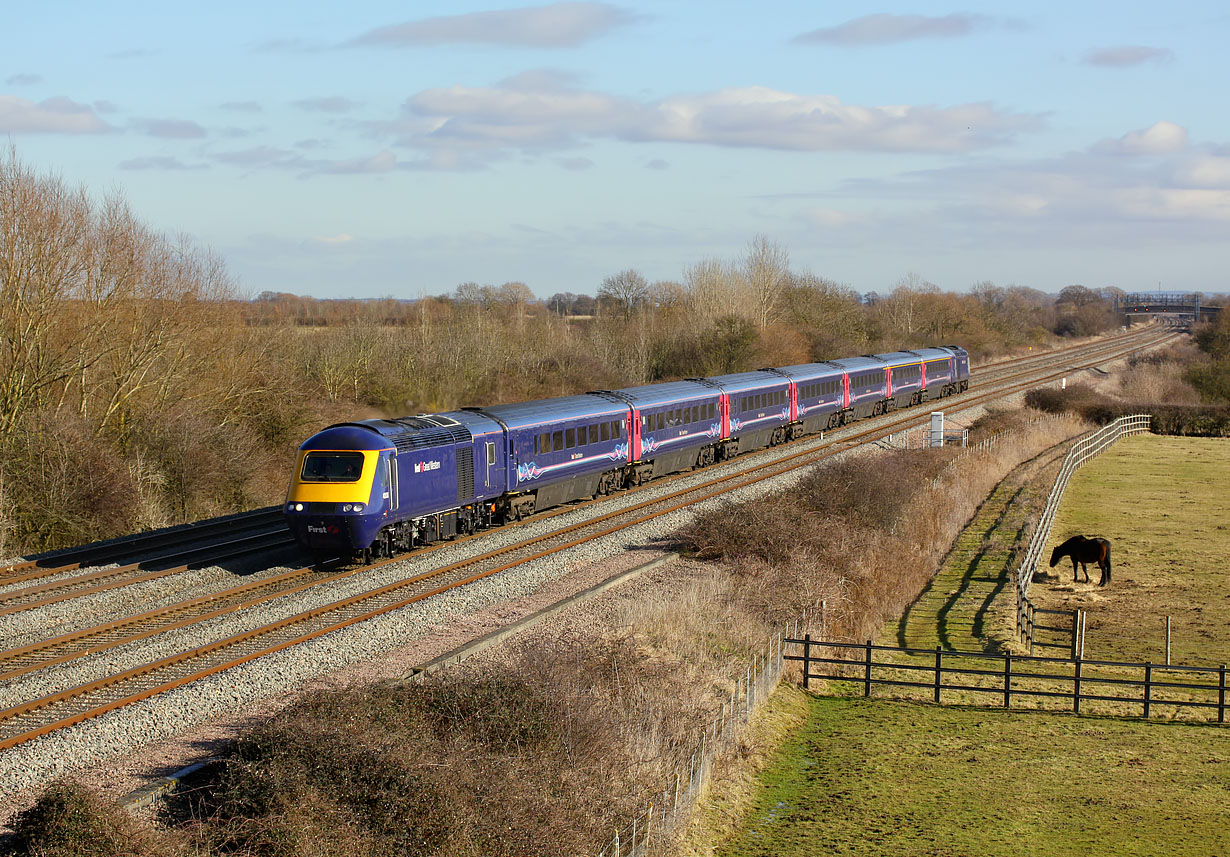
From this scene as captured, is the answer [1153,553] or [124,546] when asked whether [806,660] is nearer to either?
[124,546]

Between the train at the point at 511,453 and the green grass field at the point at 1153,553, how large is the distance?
447 inches

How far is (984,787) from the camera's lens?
15.0 meters

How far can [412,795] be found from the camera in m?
9.83

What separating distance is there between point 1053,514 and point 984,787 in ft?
80.0

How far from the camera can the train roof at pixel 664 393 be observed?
34.4 meters

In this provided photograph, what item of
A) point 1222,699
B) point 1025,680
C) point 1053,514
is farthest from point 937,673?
point 1053,514

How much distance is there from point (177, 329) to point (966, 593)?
23.9 metres

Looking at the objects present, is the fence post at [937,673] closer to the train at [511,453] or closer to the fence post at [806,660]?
the fence post at [806,660]

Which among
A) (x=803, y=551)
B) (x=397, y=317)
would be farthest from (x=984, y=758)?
(x=397, y=317)

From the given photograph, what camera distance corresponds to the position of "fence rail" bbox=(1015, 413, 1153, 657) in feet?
77.1

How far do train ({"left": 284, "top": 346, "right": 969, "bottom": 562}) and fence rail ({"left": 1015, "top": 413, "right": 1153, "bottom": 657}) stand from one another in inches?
417

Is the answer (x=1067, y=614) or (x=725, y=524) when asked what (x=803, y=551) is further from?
(x=1067, y=614)

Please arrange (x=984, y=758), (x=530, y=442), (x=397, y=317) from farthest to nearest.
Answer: (x=397, y=317), (x=530, y=442), (x=984, y=758)

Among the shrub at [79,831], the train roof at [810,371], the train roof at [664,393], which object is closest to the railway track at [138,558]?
the shrub at [79,831]
